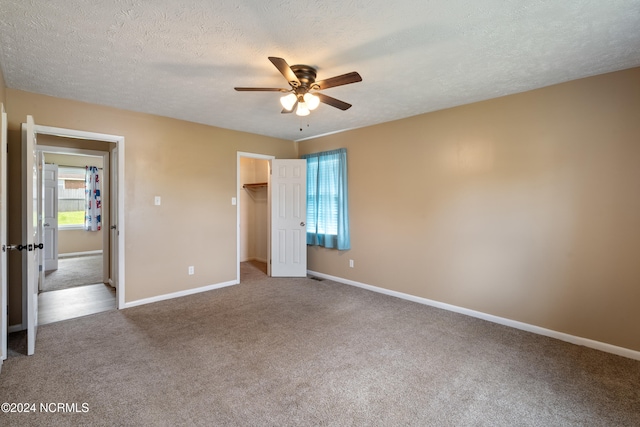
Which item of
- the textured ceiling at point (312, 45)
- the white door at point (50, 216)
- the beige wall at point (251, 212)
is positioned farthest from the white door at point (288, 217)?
the white door at point (50, 216)

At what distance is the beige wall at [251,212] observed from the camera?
6754 millimetres

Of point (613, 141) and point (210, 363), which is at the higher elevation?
point (613, 141)

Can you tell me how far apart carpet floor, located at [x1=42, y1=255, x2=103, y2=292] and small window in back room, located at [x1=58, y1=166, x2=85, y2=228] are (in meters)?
1.03

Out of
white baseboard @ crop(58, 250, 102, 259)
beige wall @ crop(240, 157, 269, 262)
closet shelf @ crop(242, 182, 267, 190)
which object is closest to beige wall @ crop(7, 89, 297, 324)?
closet shelf @ crop(242, 182, 267, 190)

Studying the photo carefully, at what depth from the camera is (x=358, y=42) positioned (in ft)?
7.08

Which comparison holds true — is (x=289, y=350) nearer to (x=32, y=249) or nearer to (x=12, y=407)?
(x=12, y=407)

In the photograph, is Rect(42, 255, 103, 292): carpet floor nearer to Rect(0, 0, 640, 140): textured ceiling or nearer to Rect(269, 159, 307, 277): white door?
Rect(269, 159, 307, 277): white door

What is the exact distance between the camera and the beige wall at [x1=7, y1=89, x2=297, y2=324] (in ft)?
10.5

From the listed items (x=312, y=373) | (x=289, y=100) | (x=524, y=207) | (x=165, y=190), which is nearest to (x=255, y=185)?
(x=165, y=190)

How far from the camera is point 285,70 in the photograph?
2.14 metres

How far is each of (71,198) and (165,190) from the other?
5534 mm

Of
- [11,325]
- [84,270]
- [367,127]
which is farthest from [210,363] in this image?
[84,270]

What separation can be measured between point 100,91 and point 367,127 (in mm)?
3327

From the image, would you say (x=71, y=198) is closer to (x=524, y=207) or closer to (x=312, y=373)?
(x=312, y=373)
